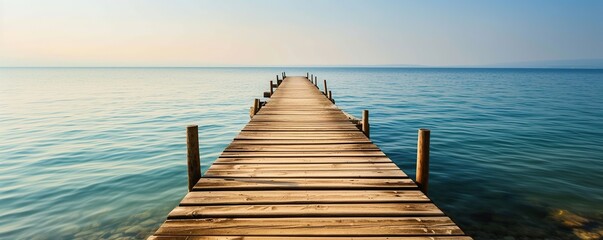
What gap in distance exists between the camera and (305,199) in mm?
3770

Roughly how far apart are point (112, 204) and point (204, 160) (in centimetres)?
404

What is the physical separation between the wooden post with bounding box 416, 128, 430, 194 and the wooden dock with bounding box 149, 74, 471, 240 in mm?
227

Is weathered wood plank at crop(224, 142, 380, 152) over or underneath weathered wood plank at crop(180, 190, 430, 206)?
over

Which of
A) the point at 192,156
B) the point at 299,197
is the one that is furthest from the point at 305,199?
the point at 192,156

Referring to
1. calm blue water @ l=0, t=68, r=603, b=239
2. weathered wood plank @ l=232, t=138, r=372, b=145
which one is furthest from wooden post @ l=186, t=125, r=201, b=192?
calm blue water @ l=0, t=68, r=603, b=239

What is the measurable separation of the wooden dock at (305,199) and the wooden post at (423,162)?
0.23m

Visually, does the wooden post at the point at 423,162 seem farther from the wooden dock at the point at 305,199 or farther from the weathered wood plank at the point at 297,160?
the weathered wood plank at the point at 297,160

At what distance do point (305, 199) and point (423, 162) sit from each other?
187 cm

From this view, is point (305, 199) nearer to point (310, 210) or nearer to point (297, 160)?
point (310, 210)

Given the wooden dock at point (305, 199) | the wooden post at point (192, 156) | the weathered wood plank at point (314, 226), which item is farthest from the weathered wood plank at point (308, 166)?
the weathered wood plank at point (314, 226)

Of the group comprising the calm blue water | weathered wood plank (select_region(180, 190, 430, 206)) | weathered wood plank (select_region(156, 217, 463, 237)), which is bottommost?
the calm blue water

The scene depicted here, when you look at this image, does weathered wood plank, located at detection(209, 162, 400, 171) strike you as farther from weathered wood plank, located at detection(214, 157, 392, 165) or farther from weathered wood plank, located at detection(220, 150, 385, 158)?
weathered wood plank, located at detection(220, 150, 385, 158)

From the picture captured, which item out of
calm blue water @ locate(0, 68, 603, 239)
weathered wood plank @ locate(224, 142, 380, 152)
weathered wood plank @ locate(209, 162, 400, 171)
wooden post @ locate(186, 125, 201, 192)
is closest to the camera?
wooden post @ locate(186, 125, 201, 192)

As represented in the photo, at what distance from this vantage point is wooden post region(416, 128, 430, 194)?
4.51 m
